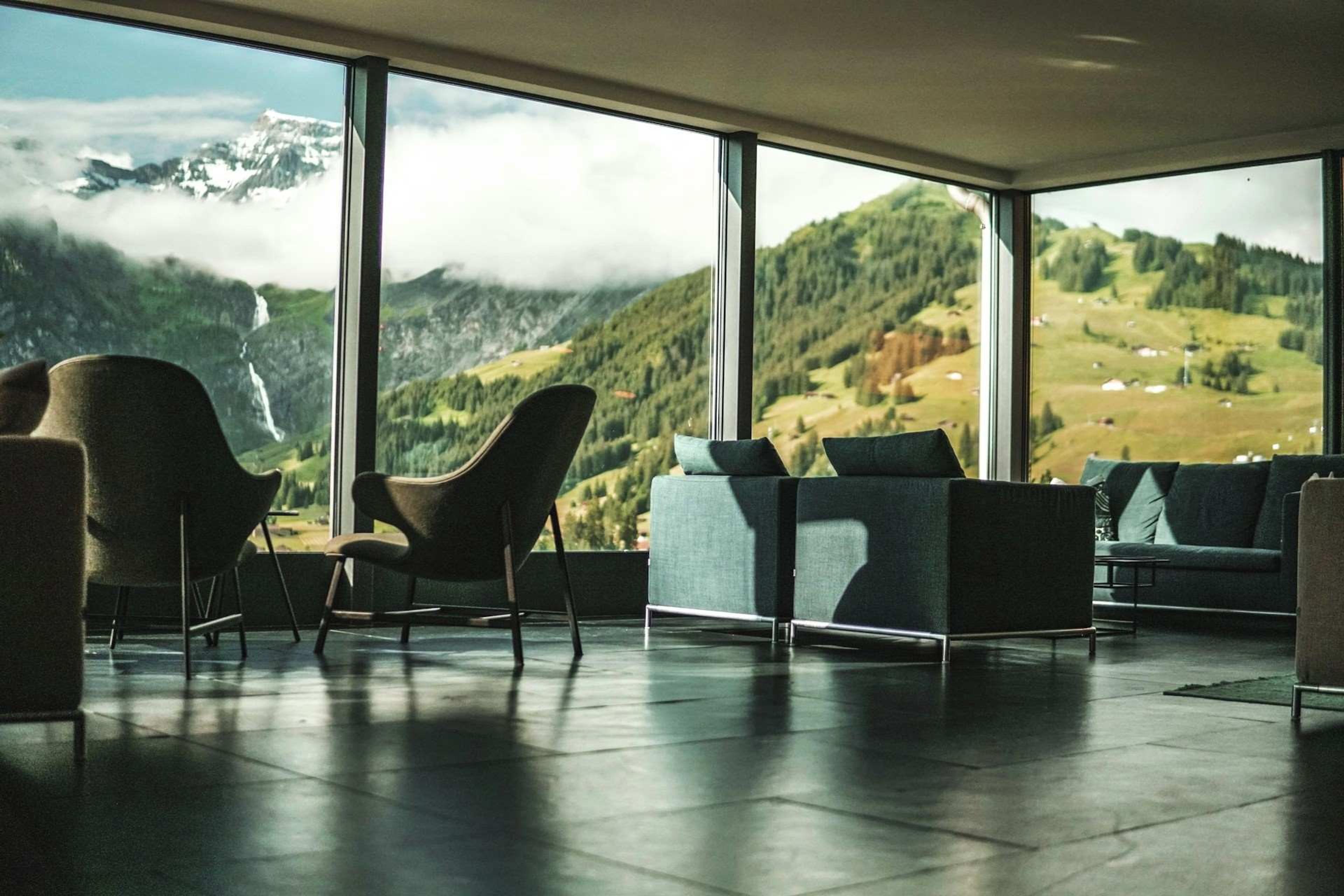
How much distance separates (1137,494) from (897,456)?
366 centimetres

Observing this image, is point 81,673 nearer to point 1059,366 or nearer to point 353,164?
point 353,164

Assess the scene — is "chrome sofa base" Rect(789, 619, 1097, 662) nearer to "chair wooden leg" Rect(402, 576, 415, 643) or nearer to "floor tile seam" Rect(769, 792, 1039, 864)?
"chair wooden leg" Rect(402, 576, 415, 643)

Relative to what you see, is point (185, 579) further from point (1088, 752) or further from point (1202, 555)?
point (1202, 555)

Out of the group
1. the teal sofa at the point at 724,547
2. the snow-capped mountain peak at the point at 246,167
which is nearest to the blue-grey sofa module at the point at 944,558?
the teal sofa at the point at 724,547

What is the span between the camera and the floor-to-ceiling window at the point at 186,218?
6.26m

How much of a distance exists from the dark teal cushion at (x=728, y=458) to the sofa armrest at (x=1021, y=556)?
3.27ft

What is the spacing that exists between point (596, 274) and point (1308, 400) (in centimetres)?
426

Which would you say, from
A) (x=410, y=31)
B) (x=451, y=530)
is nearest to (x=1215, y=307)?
(x=410, y=31)

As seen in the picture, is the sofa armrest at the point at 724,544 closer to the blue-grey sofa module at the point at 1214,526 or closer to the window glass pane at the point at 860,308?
the window glass pane at the point at 860,308

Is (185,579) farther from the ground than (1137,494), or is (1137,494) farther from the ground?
(1137,494)

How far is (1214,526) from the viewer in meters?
8.18

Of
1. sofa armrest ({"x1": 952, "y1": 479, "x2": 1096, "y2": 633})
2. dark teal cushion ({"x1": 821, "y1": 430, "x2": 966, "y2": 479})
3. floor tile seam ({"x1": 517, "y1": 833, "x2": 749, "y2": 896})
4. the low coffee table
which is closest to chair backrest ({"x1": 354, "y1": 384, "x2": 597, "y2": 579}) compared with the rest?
dark teal cushion ({"x1": 821, "y1": 430, "x2": 966, "y2": 479})

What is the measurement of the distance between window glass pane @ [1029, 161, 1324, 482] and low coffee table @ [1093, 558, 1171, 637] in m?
1.43

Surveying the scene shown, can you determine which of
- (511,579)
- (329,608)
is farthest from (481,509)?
(329,608)
